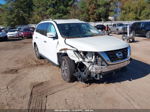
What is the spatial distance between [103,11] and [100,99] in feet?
136

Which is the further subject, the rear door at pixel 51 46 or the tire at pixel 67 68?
the rear door at pixel 51 46

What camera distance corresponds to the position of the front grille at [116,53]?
177 inches

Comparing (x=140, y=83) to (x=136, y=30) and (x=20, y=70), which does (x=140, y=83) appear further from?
(x=136, y=30)

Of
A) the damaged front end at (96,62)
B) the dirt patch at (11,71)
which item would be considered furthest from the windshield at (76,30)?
→ the dirt patch at (11,71)

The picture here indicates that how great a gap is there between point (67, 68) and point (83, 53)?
2.45ft

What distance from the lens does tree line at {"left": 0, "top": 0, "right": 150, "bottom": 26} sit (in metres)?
39.5

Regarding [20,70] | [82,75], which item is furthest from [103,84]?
[20,70]

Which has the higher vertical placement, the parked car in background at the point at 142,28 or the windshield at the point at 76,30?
the windshield at the point at 76,30

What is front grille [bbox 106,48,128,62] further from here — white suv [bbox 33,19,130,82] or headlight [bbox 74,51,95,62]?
headlight [bbox 74,51,95,62]

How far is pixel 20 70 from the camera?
22.3ft

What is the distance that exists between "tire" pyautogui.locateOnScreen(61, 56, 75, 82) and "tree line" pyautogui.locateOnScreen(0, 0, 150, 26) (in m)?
37.5

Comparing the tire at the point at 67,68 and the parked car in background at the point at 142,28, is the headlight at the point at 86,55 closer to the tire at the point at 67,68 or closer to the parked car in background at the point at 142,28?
the tire at the point at 67,68

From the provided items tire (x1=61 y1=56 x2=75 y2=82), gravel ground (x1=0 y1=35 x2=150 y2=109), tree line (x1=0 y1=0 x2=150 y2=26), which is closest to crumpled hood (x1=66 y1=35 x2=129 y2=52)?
tire (x1=61 y1=56 x2=75 y2=82)

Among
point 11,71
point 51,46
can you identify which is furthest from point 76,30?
point 11,71
